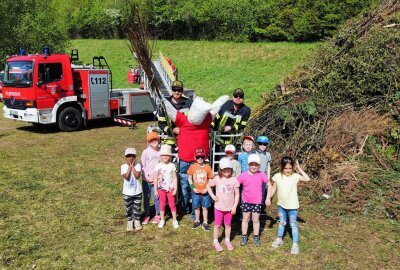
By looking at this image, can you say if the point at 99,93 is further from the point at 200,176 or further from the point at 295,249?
the point at 295,249

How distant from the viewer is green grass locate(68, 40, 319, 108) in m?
19.9

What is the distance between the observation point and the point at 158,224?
218 inches

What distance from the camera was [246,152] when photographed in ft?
17.6

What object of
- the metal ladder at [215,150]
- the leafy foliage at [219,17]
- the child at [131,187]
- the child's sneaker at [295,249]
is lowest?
the child's sneaker at [295,249]

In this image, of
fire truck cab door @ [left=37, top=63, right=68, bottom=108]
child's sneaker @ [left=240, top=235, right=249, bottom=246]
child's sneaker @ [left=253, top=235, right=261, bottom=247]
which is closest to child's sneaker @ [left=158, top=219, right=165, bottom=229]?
child's sneaker @ [left=240, top=235, right=249, bottom=246]

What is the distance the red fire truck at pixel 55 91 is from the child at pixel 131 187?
292 inches

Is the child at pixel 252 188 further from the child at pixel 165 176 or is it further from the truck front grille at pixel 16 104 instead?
the truck front grille at pixel 16 104

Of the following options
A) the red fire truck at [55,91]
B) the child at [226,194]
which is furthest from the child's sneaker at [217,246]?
the red fire truck at [55,91]

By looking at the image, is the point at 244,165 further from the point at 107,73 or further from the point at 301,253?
the point at 107,73

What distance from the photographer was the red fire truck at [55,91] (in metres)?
11.4

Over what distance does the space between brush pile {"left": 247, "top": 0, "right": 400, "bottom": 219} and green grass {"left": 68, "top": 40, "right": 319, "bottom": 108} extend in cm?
710

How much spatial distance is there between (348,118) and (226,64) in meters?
20.1

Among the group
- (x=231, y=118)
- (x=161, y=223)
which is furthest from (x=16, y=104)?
(x=231, y=118)

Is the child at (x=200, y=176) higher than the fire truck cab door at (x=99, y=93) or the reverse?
the reverse
